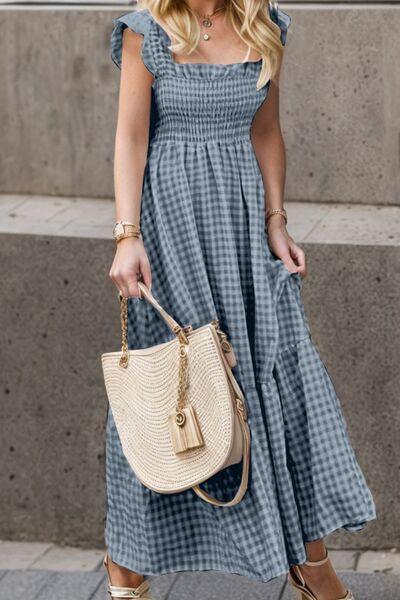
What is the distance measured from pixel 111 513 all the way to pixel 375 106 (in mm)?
1700

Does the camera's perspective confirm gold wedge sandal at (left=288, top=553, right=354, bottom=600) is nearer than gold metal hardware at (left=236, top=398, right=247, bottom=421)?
No

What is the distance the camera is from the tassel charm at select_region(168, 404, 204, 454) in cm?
370

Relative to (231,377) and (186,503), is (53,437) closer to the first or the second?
(186,503)

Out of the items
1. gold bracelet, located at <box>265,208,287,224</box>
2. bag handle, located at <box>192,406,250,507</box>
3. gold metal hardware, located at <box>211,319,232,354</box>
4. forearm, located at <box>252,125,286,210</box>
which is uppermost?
forearm, located at <box>252,125,286,210</box>

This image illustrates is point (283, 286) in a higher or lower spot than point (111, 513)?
higher

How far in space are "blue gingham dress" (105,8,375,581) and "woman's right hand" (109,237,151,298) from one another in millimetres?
99

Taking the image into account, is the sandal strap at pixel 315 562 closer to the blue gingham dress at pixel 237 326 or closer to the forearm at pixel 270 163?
the blue gingham dress at pixel 237 326

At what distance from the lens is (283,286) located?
395 centimetres

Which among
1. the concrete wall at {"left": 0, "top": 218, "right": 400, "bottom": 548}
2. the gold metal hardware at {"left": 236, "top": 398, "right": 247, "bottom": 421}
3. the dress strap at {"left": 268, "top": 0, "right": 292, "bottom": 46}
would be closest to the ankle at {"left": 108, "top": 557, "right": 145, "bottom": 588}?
the gold metal hardware at {"left": 236, "top": 398, "right": 247, "bottom": 421}

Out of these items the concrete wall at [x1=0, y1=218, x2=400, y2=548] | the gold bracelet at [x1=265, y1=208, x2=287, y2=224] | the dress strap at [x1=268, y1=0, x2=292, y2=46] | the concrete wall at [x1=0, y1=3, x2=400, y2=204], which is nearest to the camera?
the dress strap at [x1=268, y1=0, x2=292, y2=46]

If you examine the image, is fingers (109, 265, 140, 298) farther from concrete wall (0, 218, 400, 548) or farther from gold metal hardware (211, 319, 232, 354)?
concrete wall (0, 218, 400, 548)

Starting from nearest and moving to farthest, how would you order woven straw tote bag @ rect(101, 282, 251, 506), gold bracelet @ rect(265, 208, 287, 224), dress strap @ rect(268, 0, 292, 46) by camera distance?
1. woven straw tote bag @ rect(101, 282, 251, 506)
2. dress strap @ rect(268, 0, 292, 46)
3. gold bracelet @ rect(265, 208, 287, 224)

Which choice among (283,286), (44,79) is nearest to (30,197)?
(44,79)

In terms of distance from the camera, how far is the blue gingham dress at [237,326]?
3.88m
